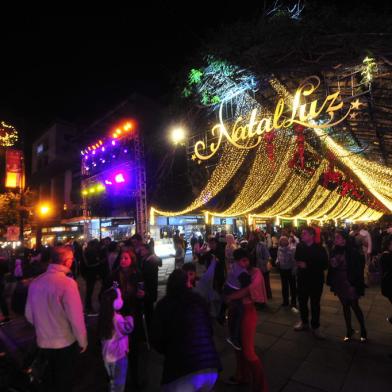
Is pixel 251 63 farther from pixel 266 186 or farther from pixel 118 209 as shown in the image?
pixel 118 209

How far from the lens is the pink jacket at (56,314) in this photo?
2.65m

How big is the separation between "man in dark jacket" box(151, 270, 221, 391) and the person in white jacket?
1.08 metres

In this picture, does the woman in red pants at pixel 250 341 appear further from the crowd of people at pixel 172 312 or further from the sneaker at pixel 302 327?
the sneaker at pixel 302 327

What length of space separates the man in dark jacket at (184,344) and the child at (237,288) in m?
1.22

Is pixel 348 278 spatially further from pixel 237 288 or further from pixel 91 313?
pixel 91 313

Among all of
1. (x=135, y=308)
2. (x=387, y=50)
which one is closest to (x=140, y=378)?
(x=135, y=308)

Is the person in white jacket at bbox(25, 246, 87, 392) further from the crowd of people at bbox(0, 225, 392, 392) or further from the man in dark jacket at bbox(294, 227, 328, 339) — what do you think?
the man in dark jacket at bbox(294, 227, 328, 339)

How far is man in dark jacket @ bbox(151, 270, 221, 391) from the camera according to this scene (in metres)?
1.97

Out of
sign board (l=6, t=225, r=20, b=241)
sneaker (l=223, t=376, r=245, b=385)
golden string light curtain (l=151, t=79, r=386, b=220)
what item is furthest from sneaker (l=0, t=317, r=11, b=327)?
golden string light curtain (l=151, t=79, r=386, b=220)

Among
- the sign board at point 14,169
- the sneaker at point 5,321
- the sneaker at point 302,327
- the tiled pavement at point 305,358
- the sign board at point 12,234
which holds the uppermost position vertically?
the sign board at point 14,169

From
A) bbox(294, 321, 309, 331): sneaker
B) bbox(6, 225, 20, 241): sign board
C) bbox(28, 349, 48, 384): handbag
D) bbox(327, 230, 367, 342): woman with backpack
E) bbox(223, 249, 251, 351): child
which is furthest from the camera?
bbox(6, 225, 20, 241): sign board

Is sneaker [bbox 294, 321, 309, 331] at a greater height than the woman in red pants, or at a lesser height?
lesser

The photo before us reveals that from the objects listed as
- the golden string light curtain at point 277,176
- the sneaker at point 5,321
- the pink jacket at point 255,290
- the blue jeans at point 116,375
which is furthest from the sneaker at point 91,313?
the golden string light curtain at point 277,176

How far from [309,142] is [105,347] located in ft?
31.1
